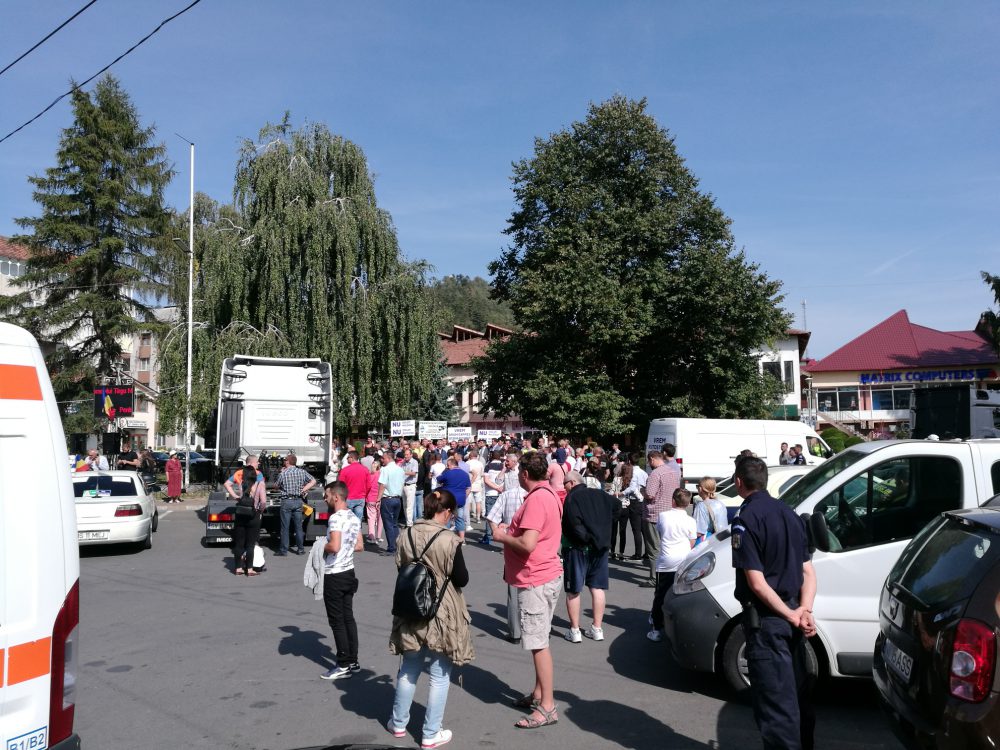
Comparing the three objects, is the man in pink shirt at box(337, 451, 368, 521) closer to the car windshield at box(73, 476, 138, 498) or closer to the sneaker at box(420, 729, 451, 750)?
the car windshield at box(73, 476, 138, 498)

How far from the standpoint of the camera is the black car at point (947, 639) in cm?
340

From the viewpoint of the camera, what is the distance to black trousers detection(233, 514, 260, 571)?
11516 mm

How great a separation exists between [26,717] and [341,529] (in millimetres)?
3831

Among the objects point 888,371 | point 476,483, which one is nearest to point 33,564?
point 476,483

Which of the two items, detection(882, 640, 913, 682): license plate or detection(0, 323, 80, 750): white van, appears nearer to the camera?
detection(0, 323, 80, 750): white van

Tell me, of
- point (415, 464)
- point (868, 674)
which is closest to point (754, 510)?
point (868, 674)

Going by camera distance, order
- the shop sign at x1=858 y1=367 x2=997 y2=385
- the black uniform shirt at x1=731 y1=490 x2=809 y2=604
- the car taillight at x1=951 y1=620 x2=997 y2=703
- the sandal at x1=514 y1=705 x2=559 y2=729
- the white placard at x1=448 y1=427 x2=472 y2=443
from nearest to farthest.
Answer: the car taillight at x1=951 y1=620 x2=997 y2=703, the black uniform shirt at x1=731 y1=490 x2=809 y2=604, the sandal at x1=514 y1=705 x2=559 y2=729, the white placard at x1=448 y1=427 x2=472 y2=443, the shop sign at x1=858 y1=367 x2=997 y2=385

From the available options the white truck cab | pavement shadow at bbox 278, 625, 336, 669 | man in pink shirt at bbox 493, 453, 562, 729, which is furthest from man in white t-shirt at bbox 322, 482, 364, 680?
the white truck cab

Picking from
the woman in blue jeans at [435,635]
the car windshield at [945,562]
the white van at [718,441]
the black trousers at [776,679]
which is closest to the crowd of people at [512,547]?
the woman in blue jeans at [435,635]

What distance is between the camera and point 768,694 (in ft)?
13.4

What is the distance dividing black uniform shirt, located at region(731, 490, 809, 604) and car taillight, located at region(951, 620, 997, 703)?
84cm

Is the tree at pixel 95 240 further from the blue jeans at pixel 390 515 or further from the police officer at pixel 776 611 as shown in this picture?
the police officer at pixel 776 611

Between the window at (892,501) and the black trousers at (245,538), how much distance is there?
8084mm

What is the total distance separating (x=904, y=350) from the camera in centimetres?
5847
